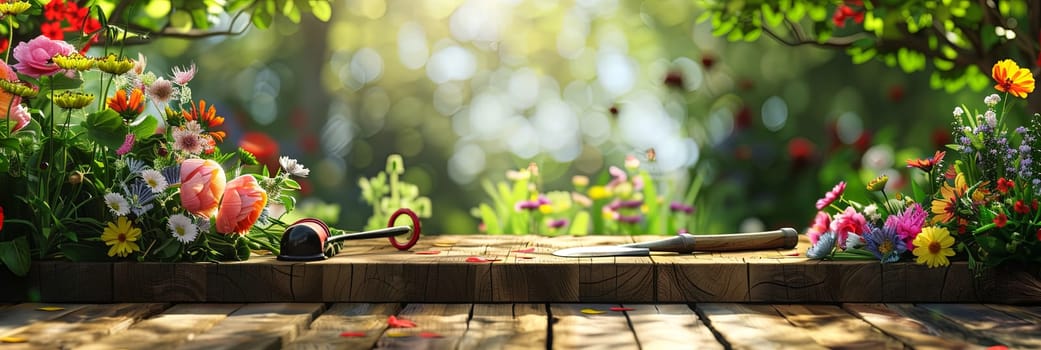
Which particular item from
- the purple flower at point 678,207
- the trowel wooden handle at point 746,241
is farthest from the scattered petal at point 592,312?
the purple flower at point 678,207

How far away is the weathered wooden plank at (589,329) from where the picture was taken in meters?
1.64

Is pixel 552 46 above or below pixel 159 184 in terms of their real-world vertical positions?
above

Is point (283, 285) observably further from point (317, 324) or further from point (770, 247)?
point (770, 247)

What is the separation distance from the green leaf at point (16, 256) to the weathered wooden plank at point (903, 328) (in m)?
1.64

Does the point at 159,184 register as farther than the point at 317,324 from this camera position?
Yes

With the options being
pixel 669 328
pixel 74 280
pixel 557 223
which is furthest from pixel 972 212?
pixel 557 223

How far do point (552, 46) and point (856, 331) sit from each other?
15.0 feet

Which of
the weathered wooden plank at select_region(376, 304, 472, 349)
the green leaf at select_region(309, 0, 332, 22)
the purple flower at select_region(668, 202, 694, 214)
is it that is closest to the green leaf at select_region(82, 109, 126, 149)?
the weathered wooden plank at select_region(376, 304, 472, 349)

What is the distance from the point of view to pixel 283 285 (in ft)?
6.89

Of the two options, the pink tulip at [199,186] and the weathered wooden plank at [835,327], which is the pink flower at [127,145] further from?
the weathered wooden plank at [835,327]

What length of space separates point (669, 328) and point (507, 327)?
279 mm

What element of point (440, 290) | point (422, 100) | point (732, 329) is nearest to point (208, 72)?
point (422, 100)

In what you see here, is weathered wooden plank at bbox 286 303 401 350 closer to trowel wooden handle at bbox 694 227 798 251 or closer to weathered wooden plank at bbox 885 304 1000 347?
trowel wooden handle at bbox 694 227 798 251

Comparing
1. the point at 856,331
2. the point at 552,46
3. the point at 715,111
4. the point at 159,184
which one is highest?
the point at 552,46
